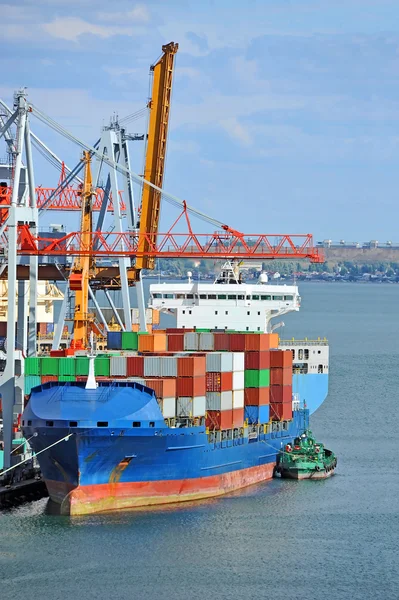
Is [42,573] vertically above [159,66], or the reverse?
[159,66]

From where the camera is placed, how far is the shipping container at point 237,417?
155ft

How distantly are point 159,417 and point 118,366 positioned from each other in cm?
293

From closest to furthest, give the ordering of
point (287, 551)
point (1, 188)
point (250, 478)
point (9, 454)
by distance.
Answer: point (287, 551) < point (9, 454) < point (250, 478) < point (1, 188)

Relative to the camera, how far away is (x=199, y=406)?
44.8 meters

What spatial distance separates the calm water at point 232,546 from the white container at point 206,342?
16.0 feet

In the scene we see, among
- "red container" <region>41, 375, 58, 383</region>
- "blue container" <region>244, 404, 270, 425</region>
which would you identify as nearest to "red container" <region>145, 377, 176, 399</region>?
"red container" <region>41, 375, 58, 383</region>

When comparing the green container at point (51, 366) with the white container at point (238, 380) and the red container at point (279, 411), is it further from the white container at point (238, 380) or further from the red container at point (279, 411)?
the red container at point (279, 411)

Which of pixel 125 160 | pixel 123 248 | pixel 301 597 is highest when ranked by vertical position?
pixel 125 160

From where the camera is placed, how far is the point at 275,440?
50094mm

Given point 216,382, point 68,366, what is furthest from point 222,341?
point 68,366

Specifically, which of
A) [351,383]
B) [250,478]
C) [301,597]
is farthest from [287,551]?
[351,383]

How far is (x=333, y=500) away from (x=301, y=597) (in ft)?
35.4

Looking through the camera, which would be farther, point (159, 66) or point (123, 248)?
point (159, 66)

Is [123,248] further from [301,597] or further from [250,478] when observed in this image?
[301,597]
